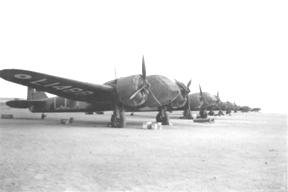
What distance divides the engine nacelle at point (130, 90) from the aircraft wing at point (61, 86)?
63cm

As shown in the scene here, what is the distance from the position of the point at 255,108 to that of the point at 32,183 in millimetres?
105014

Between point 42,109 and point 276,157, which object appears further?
point 42,109

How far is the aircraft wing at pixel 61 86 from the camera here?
10.8 m

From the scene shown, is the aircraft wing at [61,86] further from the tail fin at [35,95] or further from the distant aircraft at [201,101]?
the distant aircraft at [201,101]

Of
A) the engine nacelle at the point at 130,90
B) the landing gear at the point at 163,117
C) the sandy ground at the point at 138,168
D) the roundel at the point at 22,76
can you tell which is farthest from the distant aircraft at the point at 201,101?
the sandy ground at the point at 138,168

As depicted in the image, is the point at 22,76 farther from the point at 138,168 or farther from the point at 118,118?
the point at 138,168

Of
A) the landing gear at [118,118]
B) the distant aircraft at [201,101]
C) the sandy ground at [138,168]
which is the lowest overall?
the sandy ground at [138,168]

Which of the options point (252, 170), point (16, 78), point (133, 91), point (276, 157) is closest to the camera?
point (252, 170)

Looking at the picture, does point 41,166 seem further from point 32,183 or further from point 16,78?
point 16,78

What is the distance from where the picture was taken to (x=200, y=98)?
24188 mm

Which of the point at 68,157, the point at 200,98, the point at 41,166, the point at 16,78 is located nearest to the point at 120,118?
the point at 16,78

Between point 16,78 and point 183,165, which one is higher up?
point 16,78

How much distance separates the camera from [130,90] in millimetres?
12508

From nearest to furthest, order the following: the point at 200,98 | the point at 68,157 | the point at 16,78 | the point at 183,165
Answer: the point at 183,165, the point at 68,157, the point at 16,78, the point at 200,98
